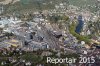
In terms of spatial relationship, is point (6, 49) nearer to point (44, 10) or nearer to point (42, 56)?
point (42, 56)

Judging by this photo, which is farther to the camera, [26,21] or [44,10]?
[44,10]

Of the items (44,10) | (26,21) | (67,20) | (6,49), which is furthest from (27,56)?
(44,10)

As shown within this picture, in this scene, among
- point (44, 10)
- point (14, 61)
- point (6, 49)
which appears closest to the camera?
point (14, 61)

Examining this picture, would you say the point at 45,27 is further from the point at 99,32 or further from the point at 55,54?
the point at 55,54

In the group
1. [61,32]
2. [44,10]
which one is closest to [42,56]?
[61,32]

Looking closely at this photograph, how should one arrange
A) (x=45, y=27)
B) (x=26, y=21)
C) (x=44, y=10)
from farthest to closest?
1. (x=44, y=10)
2. (x=26, y=21)
3. (x=45, y=27)

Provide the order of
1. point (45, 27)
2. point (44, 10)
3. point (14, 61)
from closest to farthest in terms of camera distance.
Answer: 1. point (14, 61)
2. point (45, 27)
3. point (44, 10)
